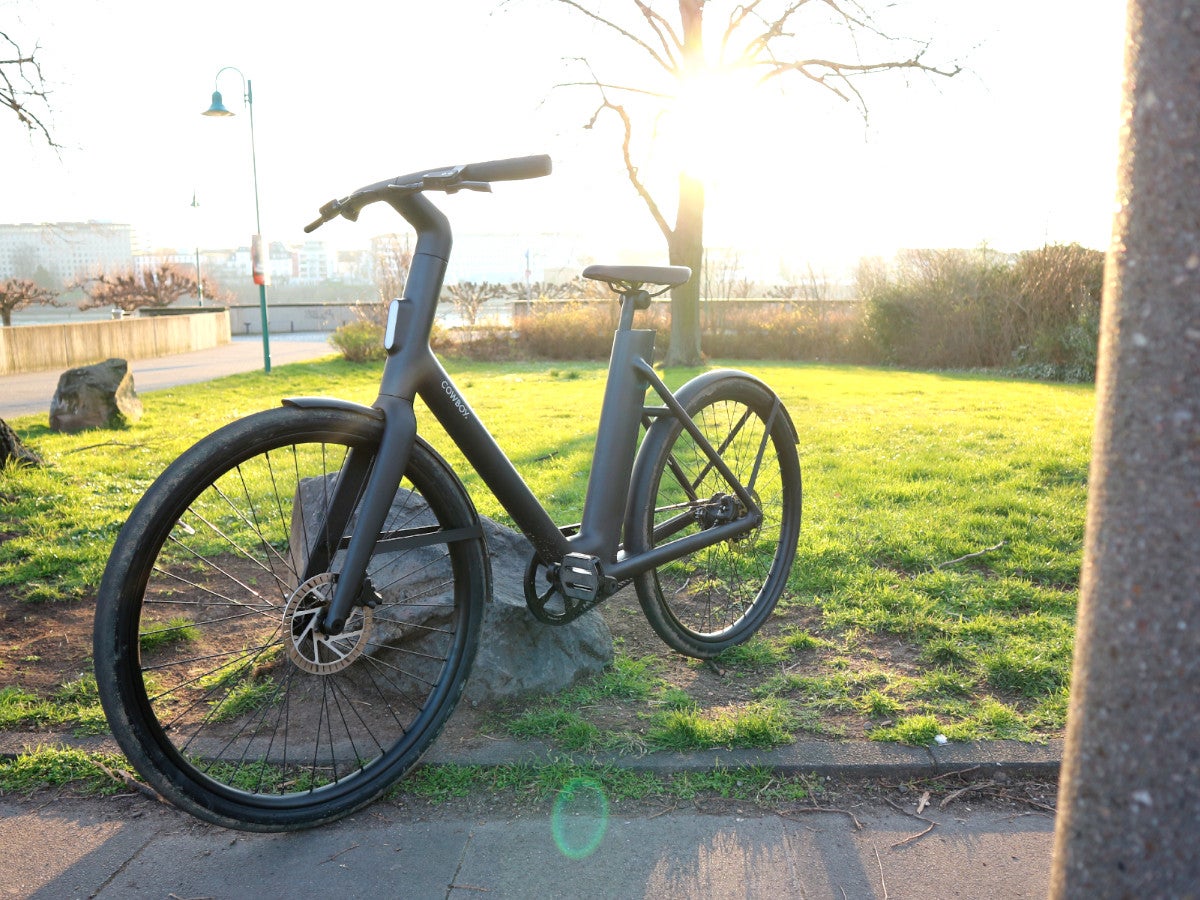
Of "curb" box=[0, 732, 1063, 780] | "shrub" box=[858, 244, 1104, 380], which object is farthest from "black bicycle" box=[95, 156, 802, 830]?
"shrub" box=[858, 244, 1104, 380]

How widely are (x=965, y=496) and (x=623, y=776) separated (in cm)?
375

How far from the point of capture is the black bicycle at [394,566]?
212 cm

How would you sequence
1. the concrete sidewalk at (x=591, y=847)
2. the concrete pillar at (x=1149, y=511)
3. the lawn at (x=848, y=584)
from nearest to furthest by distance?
the concrete pillar at (x=1149, y=511), the concrete sidewalk at (x=591, y=847), the lawn at (x=848, y=584)

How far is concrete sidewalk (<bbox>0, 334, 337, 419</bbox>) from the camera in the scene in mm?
11586

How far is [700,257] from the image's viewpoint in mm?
17531

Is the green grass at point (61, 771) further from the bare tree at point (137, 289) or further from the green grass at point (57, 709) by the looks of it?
the bare tree at point (137, 289)

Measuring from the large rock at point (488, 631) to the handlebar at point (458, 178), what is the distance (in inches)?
37.8

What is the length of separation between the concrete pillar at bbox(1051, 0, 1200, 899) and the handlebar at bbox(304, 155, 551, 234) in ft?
4.78

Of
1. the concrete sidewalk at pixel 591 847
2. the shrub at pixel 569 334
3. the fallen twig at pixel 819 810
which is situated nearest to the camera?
the concrete sidewalk at pixel 591 847

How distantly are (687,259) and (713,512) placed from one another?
14515 mm

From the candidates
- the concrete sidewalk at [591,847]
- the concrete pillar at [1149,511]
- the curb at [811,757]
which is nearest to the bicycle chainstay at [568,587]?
the curb at [811,757]

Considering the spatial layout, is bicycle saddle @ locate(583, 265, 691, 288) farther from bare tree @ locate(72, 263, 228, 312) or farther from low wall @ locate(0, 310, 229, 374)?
bare tree @ locate(72, 263, 228, 312)

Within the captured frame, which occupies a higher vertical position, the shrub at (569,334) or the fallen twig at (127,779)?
the shrub at (569,334)

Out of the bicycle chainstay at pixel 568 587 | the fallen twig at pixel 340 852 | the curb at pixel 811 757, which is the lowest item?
the fallen twig at pixel 340 852
